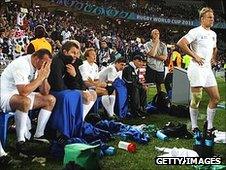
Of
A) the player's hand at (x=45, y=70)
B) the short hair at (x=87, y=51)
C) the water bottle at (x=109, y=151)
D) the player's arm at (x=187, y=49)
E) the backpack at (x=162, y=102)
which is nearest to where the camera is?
the water bottle at (x=109, y=151)

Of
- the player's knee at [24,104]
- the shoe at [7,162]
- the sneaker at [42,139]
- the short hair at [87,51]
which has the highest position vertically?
the short hair at [87,51]

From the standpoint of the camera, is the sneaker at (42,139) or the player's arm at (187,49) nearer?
the sneaker at (42,139)

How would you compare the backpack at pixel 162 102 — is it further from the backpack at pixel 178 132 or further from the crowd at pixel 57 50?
the backpack at pixel 178 132

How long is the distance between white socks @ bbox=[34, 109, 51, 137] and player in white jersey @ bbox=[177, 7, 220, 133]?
115cm

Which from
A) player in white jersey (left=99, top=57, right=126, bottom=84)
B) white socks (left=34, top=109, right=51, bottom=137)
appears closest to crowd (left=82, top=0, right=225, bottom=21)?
white socks (left=34, top=109, right=51, bottom=137)

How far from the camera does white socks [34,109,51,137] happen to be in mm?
3826

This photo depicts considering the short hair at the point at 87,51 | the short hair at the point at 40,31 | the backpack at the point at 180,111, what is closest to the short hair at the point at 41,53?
the short hair at the point at 40,31

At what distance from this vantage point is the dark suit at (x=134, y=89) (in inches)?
208

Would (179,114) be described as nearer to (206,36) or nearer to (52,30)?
(206,36)

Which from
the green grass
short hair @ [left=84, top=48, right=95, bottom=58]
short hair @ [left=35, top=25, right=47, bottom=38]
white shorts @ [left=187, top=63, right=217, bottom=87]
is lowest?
the green grass

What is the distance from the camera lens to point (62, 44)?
3902 millimetres

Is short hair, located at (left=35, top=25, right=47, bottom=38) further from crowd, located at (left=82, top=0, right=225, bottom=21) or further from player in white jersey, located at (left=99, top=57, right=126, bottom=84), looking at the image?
player in white jersey, located at (left=99, top=57, right=126, bottom=84)

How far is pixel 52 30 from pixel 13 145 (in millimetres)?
910

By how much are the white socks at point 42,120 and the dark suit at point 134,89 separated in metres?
1.57
